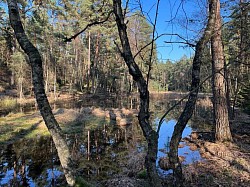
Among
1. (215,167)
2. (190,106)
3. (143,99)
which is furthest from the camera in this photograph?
(215,167)

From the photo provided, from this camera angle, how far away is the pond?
5.63m

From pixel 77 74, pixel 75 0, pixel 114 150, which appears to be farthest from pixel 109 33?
pixel 114 150

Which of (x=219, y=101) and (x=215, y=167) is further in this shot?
(x=219, y=101)

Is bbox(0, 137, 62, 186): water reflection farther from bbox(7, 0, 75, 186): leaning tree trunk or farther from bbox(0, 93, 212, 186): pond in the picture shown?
bbox(7, 0, 75, 186): leaning tree trunk

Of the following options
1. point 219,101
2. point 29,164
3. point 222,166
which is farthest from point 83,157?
point 219,101

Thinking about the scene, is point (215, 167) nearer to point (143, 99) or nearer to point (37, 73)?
point (143, 99)

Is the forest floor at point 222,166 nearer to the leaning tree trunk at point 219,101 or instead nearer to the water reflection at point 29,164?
the leaning tree trunk at point 219,101

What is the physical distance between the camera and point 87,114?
53.7 feet

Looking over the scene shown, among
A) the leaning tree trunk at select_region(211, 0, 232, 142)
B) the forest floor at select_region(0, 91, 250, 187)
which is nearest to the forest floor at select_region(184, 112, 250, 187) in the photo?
the forest floor at select_region(0, 91, 250, 187)

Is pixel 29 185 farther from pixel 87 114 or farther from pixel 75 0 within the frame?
pixel 75 0

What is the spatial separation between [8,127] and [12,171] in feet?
18.7

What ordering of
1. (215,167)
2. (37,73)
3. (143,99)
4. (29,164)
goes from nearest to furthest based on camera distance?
(143,99) < (37,73) < (215,167) < (29,164)

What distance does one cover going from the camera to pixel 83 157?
23.5 feet

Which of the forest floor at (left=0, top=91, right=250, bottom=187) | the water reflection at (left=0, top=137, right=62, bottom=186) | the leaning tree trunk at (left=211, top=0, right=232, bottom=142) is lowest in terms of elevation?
the water reflection at (left=0, top=137, right=62, bottom=186)
